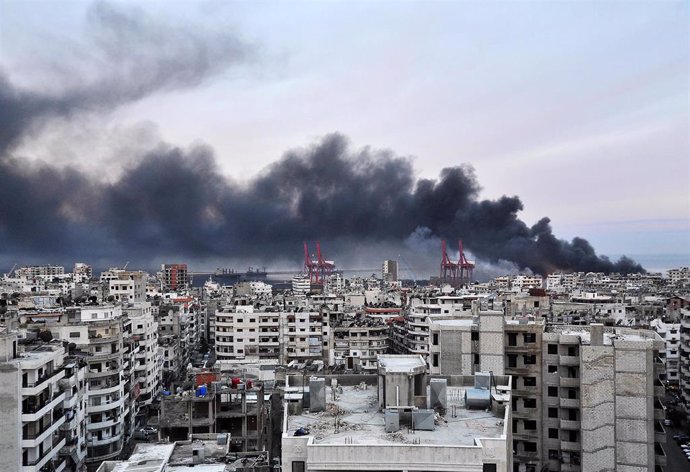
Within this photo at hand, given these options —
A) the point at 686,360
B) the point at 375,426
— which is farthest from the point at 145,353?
the point at 686,360

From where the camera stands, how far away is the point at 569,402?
2748 centimetres

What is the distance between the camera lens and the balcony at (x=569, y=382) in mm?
27406

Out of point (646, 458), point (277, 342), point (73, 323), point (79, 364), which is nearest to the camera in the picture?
point (646, 458)

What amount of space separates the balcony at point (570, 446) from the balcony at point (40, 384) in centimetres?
2034

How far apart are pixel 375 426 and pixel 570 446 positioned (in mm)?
15692

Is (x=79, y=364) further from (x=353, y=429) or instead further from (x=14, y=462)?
(x=353, y=429)

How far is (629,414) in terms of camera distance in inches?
1022

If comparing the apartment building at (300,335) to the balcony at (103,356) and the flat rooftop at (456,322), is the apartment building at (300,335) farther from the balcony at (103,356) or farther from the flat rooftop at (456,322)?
the flat rooftop at (456,322)

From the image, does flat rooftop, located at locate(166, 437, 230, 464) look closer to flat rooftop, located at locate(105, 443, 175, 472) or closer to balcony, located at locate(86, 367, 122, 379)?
flat rooftop, located at locate(105, 443, 175, 472)

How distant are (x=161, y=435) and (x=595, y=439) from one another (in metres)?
17.2

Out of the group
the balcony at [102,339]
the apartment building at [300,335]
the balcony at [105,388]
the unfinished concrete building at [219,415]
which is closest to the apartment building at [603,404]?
the unfinished concrete building at [219,415]

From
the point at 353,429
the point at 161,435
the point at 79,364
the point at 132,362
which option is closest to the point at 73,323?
the point at 132,362

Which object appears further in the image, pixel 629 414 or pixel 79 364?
pixel 79 364

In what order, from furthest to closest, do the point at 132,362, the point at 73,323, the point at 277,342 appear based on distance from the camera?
1. the point at 277,342
2. the point at 132,362
3. the point at 73,323
